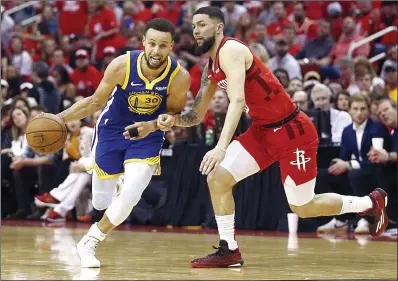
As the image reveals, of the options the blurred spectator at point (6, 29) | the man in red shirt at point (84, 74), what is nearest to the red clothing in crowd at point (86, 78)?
the man in red shirt at point (84, 74)

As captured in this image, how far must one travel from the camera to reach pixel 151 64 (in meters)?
7.00

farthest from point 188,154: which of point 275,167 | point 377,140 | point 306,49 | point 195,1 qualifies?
point 195,1

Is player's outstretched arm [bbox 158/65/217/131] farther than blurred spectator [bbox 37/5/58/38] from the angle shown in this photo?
No

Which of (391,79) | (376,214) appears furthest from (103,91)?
(391,79)

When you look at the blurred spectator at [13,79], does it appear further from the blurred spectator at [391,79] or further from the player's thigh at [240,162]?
the player's thigh at [240,162]

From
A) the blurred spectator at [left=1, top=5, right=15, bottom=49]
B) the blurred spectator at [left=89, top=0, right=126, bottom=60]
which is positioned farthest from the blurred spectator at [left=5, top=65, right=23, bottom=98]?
the blurred spectator at [left=1, top=5, right=15, bottom=49]

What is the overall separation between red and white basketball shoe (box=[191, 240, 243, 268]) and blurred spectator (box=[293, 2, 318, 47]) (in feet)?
28.0

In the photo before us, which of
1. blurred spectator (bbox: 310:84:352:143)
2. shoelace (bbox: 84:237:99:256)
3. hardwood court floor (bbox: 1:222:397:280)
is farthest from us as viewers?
blurred spectator (bbox: 310:84:352:143)

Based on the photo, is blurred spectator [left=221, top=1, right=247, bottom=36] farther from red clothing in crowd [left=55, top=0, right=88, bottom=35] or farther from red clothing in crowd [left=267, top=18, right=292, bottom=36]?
red clothing in crowd [left=55, top=0, right=88, bottom=35]

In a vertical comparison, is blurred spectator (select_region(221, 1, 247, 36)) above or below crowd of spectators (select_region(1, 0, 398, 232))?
above

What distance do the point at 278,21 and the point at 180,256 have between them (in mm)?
8507

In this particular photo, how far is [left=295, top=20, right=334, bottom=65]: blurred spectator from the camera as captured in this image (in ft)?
47.3

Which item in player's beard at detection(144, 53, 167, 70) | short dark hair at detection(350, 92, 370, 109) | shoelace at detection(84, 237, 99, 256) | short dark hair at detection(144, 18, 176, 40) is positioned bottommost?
shoelace at detection(84, 237, 99, 256)

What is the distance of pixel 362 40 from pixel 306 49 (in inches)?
36.9
